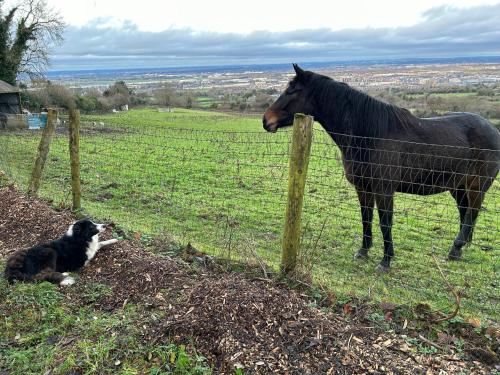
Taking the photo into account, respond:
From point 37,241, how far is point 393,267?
520 centimetres

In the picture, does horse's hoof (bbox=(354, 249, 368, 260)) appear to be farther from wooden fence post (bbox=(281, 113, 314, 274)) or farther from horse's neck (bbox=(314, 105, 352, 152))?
wooden fence post (bbox=(281, 113, 314, 274))

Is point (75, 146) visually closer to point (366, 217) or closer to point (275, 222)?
point (275, 222)

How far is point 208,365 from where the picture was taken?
3.29m

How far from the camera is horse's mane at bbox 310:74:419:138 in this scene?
578cm

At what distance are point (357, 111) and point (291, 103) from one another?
3.30ft

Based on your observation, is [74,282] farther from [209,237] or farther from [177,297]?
[209,237]

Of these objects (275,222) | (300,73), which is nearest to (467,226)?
(275,222)

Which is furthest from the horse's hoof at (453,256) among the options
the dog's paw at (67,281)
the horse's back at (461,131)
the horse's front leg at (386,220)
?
the dog's paw at (67,281)

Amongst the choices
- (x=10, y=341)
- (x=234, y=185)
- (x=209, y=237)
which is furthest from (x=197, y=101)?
(x=10, y=341)

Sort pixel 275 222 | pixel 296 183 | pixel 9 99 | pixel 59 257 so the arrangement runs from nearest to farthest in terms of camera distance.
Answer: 1. pixel 296 183
2. pixel 59 257
3. pixel 275 222
4. pixel 9 99

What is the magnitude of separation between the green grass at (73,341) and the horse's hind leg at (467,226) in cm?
472

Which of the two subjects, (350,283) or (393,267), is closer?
(350,283)

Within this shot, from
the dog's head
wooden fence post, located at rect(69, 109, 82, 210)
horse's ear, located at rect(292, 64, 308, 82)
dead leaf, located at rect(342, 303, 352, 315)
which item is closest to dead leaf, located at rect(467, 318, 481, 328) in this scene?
dead leaf, located at rect(342, 303, 352, 315)

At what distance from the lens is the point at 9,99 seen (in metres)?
28.0
